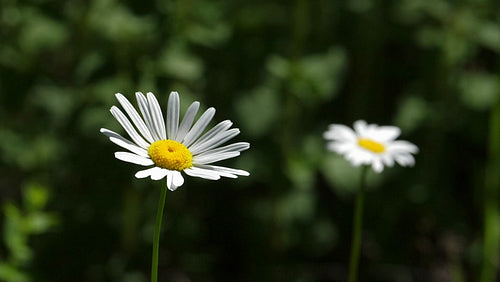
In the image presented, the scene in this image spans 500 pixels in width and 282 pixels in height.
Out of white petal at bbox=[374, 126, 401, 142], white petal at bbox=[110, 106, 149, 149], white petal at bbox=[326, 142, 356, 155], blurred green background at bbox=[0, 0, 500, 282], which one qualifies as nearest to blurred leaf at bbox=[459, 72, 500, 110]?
blurred green background at bbox=[0, 0, 500, 282]

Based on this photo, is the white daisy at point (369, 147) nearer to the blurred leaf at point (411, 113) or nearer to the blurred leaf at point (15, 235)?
the blurred leaf at point (411, 113)

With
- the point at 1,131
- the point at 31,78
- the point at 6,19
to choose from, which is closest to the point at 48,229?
the point at 1,131

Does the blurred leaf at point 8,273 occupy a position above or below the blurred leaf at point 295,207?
below

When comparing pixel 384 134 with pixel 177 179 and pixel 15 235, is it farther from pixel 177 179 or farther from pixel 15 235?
pixel 15 235

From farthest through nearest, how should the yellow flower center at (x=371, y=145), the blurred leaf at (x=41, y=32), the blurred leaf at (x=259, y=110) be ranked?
the blurred leaf at (x=259, y=110)
the blurred leaf at (x=41, y=32)
the yellow flower center at (x=371, y=145)

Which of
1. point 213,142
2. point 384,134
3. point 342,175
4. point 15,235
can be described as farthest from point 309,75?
point 213,142

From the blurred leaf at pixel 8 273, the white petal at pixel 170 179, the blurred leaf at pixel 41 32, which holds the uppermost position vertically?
the blurred leaf at pixel 41 32

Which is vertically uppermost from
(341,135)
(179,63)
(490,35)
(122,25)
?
(490,35)

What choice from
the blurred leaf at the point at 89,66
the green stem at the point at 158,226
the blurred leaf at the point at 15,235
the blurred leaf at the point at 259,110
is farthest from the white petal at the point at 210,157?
the blurred leaf at the point at 259,110
